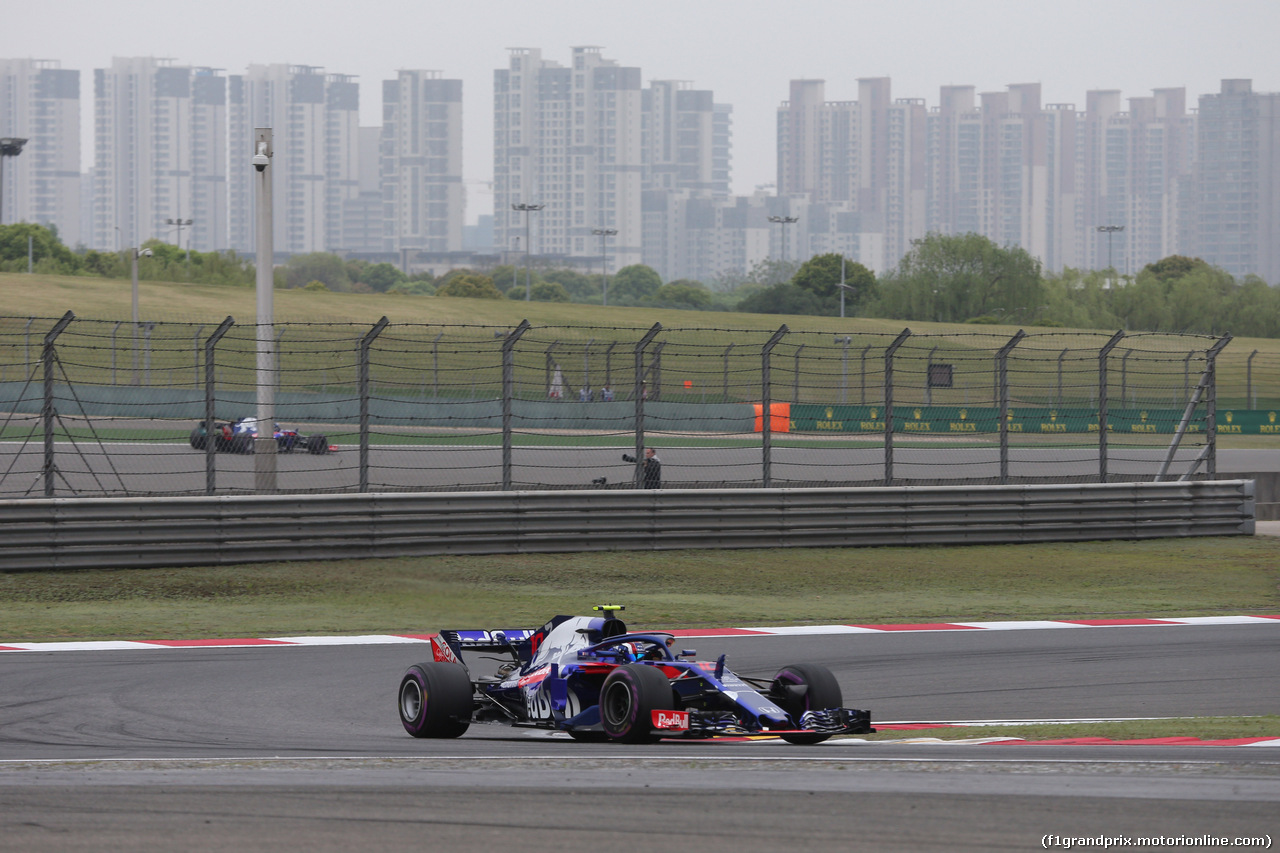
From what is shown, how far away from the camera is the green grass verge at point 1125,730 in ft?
23.5

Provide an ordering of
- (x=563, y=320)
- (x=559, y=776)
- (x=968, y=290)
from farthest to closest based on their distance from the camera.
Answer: (x=968, y=290) → (x=563, y=320) → (x=559, y=776)

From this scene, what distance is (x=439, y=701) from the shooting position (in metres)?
7.43

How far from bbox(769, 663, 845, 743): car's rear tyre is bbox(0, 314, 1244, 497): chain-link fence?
662 cm

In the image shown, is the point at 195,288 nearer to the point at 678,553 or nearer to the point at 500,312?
the point at 500,312

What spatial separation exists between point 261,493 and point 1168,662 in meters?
9.19

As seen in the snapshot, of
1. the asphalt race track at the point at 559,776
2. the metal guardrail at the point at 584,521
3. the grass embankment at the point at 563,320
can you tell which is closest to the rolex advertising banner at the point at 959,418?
the grass embankment at the point at 563,320

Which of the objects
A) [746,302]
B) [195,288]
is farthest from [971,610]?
[746,302]

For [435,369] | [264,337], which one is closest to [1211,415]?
[435,369]

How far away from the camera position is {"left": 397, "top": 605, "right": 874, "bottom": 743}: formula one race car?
6.87 meters

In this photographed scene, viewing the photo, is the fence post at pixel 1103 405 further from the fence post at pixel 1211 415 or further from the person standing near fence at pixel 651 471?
the person standing near fence at pixel 651 471

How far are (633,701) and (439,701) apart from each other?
1179 millimetres

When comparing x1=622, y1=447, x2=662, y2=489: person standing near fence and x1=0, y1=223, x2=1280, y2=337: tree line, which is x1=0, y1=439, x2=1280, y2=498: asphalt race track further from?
x1=0, y1=223, x2=1280, y2=337: tree line

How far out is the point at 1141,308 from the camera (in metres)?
89.6

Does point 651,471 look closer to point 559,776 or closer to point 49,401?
point 49,401
